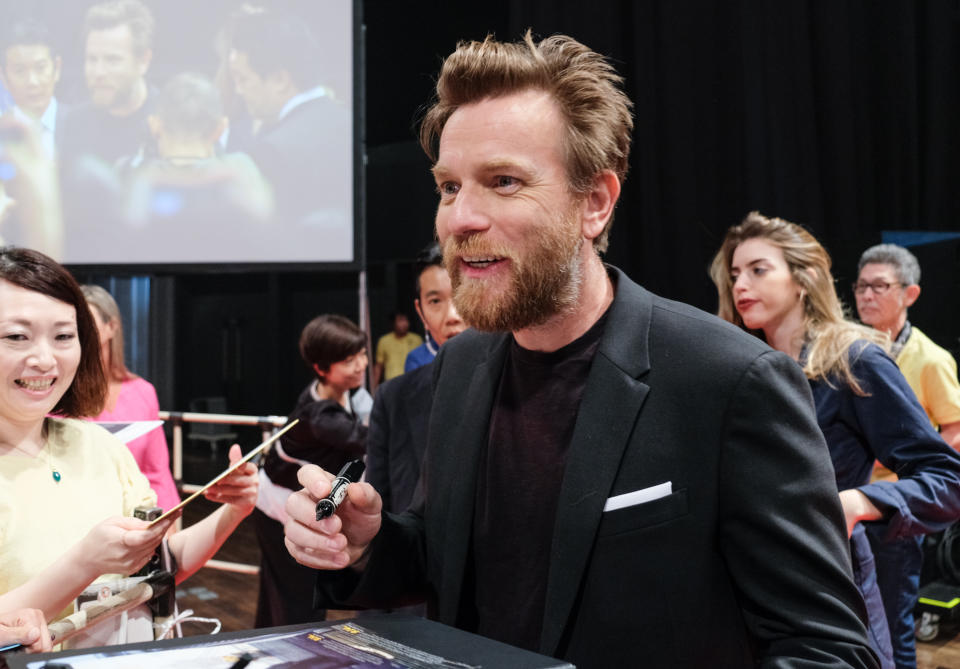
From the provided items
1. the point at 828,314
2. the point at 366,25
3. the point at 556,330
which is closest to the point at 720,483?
the point at 556,330

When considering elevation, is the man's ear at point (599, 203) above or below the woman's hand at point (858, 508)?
above

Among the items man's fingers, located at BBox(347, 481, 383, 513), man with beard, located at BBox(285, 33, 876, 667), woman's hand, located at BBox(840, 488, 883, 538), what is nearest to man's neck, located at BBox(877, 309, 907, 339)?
woman's hand, located at BBox(840, 488, 883, 538)

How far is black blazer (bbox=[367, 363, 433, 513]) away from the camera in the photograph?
2.25m

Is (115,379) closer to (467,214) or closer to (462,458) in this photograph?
(462,458)

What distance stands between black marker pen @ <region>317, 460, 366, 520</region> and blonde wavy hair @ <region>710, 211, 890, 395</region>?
1436mm

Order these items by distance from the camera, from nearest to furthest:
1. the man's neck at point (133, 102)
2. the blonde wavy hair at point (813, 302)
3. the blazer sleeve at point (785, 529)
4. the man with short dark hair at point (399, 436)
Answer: the blazer sleeve at point (785, 529) < the blonde wavy hair at point (813, 302) < the man with short dark hair at point (399, 436) < the man's neck at point (133, 102)

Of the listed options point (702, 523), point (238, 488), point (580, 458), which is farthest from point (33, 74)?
point (702, 523)

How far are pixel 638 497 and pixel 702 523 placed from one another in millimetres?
80

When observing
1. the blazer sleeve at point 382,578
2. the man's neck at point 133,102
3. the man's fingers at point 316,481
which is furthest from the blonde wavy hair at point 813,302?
the man's neck at point 133,102

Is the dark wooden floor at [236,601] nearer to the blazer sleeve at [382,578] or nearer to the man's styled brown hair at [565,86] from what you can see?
the blazer sleeve at [382,578]

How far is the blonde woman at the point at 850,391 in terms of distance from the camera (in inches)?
72.9

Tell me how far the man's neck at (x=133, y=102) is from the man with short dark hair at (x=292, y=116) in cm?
53

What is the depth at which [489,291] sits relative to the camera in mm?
1109

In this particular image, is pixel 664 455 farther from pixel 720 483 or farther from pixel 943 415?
pixel 943 415
